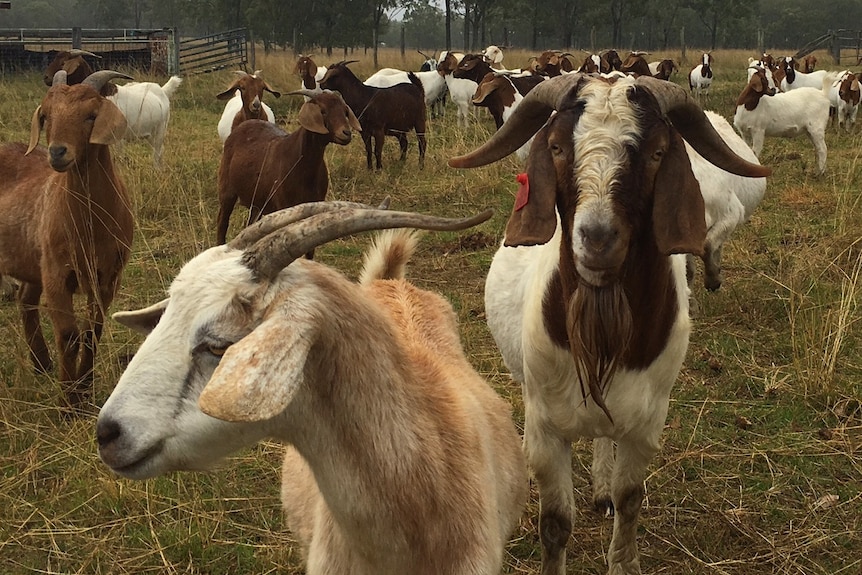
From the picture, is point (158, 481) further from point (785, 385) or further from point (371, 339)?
point (785, 385)

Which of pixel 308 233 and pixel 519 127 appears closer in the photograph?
pixel 308 233

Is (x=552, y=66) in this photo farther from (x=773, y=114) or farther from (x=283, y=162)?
(x=283, y=162)

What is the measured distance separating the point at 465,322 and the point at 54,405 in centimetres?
267

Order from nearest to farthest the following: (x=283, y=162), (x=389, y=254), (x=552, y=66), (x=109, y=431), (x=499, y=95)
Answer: (x=109, y=431) → (x=389, y=254) → (x=283, y=162) → (x=499, y=95) → (x=552, y=66)

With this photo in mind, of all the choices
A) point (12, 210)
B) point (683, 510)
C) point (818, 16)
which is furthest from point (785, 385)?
point (818, 16)

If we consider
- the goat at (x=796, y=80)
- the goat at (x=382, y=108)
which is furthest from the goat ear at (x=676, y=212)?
the goat at (x=796, y=80)

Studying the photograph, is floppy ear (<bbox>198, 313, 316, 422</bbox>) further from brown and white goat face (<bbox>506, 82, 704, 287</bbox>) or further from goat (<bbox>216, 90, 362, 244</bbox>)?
goat (<bbox>216, 90, 362, 244</bbox>)

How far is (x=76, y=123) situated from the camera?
180 inches

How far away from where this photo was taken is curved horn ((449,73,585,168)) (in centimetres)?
275

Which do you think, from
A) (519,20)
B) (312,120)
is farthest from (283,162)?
(519,20)

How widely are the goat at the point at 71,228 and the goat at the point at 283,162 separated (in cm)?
229

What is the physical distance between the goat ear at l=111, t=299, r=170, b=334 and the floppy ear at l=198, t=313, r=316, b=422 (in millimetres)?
628

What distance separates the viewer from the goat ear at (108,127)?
178 inches

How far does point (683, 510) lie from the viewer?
373 cm
